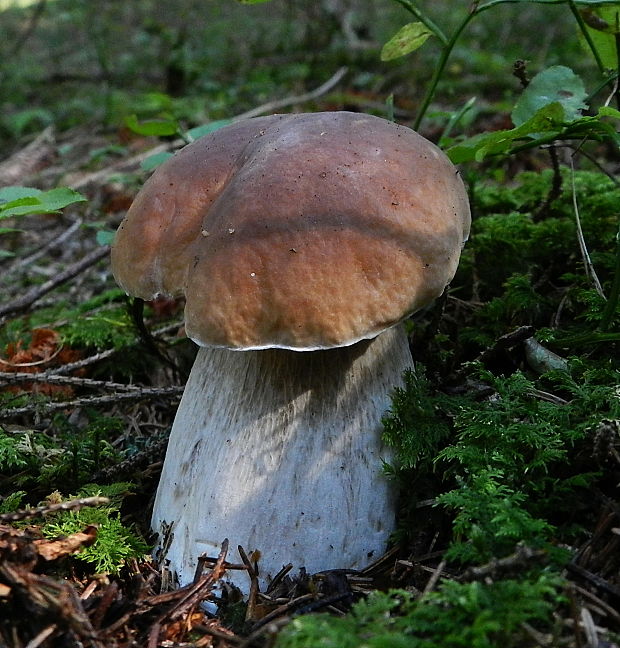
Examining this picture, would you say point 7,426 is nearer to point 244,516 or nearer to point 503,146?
point 244,516

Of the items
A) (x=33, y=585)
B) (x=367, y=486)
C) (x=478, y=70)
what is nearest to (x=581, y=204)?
(x=367, y=486)

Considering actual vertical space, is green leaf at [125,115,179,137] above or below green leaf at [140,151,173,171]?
above

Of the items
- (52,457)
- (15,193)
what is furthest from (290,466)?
(15,193)

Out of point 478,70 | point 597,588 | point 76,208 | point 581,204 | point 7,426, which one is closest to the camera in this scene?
point 597,588

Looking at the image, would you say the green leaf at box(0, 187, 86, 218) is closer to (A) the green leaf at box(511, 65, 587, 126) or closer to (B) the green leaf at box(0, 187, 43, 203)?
(B) the green leaf at box(0, 187, 43, 203)

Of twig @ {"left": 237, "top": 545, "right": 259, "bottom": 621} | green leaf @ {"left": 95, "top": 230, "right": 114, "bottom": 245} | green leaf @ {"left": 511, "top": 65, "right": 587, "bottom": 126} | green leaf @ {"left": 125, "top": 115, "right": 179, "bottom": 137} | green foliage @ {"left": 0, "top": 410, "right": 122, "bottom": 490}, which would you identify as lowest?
twig @ {"left": 237, "top": 545, "right": 259, "bottom": 621}

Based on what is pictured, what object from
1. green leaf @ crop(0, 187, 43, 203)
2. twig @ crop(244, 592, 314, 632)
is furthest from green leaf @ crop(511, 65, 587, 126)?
green leaf @ crop(0, 187, 43, 203)
